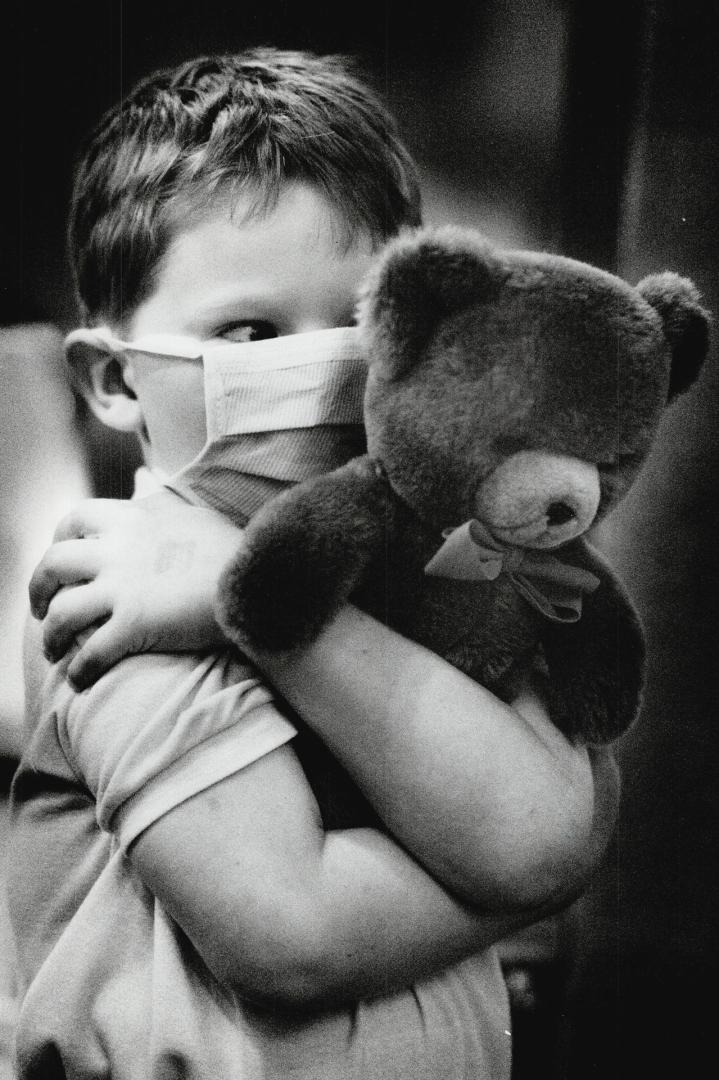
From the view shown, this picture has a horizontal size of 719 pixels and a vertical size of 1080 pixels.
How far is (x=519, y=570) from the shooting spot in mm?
567

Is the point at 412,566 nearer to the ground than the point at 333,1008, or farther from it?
farther from it

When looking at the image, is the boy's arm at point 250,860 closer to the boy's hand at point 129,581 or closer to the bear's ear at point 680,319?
the boy's hand at point 129,581

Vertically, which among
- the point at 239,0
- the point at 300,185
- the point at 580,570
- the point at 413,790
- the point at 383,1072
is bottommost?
the point at 383,1072

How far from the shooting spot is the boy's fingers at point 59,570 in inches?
23.3

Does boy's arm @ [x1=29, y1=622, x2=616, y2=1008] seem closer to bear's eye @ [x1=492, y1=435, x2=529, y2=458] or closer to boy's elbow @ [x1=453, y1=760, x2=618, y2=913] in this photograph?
boy's elbow @ [x1=453, y1=760, x2=618, y2=913]

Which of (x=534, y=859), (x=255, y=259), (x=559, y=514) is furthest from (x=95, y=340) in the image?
(x=534, y=859)

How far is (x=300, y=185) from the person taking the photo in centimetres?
62

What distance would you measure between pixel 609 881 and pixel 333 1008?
24 cm

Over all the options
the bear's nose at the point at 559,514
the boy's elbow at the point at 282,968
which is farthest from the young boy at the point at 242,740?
the bear's nose at the point at 559,514

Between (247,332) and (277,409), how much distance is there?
0.19 feet

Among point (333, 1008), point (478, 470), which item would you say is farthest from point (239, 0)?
point (333, 1008)

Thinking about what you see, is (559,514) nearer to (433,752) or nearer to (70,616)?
(433,752)

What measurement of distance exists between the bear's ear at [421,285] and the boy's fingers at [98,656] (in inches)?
9.0

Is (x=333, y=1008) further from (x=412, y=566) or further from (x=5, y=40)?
(x=5, y=40)
